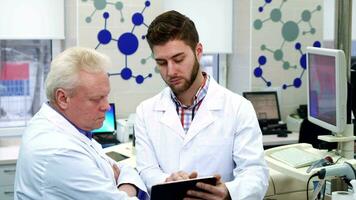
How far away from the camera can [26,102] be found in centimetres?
427

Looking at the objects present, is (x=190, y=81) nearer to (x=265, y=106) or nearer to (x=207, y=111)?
(x=207, y=111)

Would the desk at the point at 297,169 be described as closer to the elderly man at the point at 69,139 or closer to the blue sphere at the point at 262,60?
the elderly man at the point at 69,139

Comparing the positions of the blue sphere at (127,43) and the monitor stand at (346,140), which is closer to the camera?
the monitor stand at (346,140)

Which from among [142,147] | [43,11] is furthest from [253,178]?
[43,11]

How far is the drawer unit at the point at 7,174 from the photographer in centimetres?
348

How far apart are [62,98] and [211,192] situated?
0.58 metres

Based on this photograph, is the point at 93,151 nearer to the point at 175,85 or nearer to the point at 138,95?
the point at 175,85

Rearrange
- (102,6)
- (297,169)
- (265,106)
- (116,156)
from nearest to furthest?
(297,169) → (116,156) → (102,6) → (265,106)

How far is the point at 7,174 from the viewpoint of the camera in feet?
11.5

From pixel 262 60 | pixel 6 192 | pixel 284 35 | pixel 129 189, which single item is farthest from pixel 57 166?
pixel 284 35

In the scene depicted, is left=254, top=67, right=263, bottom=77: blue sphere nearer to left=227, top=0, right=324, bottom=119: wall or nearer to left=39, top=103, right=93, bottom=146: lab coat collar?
left=227, top=0, right=324, bottom=119: wall

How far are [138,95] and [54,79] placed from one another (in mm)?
2763

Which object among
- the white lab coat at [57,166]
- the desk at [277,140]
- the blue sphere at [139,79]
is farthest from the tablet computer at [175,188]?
the blue sphere at [139,79]

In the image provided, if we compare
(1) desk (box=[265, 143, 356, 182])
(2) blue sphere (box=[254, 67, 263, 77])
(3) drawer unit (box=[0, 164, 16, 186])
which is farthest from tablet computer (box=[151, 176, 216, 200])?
(2) blue sphere (box=[254, 67, 263, 77])
